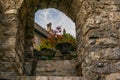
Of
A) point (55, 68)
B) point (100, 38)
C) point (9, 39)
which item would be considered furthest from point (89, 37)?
point (55, 68)

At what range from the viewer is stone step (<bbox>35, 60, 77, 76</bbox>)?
548 centimetres

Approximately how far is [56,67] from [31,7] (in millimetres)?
1275

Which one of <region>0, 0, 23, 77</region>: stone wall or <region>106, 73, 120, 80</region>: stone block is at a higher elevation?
<region>0, 0, 23, 77</region>: stone wall

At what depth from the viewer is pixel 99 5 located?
4.70 metres

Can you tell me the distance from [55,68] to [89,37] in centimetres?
139

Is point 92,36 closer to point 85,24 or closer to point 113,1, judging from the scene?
point 85,24

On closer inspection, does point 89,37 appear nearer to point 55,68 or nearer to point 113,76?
point 113,76

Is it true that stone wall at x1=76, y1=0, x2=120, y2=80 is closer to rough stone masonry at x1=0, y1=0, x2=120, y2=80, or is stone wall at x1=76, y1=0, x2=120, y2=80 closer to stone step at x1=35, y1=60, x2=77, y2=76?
rough stone masonry at x1=0, y1=0, x2=120, y2=80

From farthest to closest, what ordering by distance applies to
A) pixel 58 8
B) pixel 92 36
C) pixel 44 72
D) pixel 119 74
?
pixel 58 8 → pixel 44 72 → pixel 92 36 → pixel 119 74

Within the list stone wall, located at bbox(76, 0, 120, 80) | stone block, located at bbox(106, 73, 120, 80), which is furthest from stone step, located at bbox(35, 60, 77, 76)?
stone block, located at bbox(106, 73, 120, 80)

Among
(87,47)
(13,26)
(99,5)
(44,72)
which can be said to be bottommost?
(44,72)

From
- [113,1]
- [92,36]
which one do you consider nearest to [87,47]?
[92,36]

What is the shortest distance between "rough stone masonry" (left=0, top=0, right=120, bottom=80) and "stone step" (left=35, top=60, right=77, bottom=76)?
42 centimetres

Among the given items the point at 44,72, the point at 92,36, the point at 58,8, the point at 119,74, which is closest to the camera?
the point at 119,74
